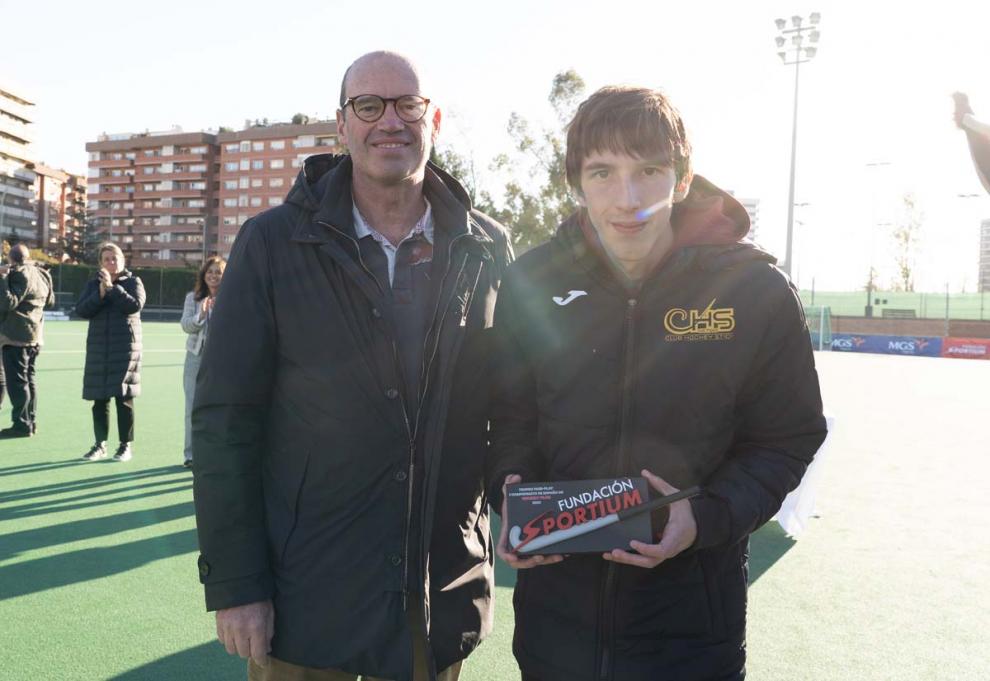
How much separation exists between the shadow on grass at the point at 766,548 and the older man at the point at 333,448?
10.9ft

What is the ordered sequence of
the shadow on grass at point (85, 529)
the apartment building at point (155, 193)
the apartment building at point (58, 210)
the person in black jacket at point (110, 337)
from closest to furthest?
the shadow on grass at point (85, 529)
the person in black jacket at point (110, 337)
the apartment building at point (58, 210)
the apartment building at point (155, 193)

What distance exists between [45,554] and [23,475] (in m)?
2.36

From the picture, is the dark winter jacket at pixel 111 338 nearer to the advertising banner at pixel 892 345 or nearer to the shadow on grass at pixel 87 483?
the shadow on grass at pixel 87 483

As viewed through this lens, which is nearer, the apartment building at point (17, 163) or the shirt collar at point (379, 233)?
the shirt collar at point (379, 233)

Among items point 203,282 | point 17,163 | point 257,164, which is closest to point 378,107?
point 203,282

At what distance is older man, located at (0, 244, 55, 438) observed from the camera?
27.7 ft

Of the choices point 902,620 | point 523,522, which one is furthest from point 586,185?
point 902,620

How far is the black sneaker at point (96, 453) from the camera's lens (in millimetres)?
7477

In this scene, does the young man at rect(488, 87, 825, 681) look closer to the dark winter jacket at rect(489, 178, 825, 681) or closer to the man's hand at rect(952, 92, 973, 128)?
the dark winter jacket at rect(489, 178, 825, 681)

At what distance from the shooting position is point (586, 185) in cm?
186

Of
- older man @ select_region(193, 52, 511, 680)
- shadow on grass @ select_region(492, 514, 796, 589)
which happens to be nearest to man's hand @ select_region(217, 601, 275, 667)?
older man @ select_region(193, 52, 511, 680)

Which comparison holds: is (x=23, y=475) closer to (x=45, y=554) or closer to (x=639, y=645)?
Result: (x=45, y=554)

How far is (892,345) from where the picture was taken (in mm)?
36094

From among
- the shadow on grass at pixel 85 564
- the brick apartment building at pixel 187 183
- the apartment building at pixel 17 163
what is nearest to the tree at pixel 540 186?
the shadow on grass at pixel 85 564
